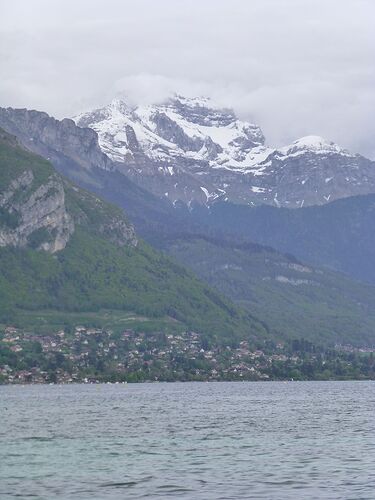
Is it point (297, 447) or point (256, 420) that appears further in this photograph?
point (256, 420)

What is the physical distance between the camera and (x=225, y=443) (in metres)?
134

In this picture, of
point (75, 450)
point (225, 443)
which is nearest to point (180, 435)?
point (225, 443)

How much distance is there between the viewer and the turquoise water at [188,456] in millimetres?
97312

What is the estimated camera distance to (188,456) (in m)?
120

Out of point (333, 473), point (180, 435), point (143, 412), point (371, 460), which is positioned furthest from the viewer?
point (143, 412)

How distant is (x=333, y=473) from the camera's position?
105500 mm

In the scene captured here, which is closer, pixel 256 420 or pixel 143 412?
pixel 256 420

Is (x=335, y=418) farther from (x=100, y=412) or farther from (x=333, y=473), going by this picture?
(x=333, y=473)

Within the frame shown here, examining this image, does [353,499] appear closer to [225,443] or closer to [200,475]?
[200,475]

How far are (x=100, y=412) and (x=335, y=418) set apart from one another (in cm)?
3761

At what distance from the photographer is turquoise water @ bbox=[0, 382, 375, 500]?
9731cm

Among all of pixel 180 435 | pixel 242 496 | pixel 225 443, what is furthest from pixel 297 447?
pixel 242 496

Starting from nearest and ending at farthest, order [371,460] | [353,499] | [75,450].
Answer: [353,499] < [371,460] < [75,450]

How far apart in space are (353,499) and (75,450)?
42.0 metres
